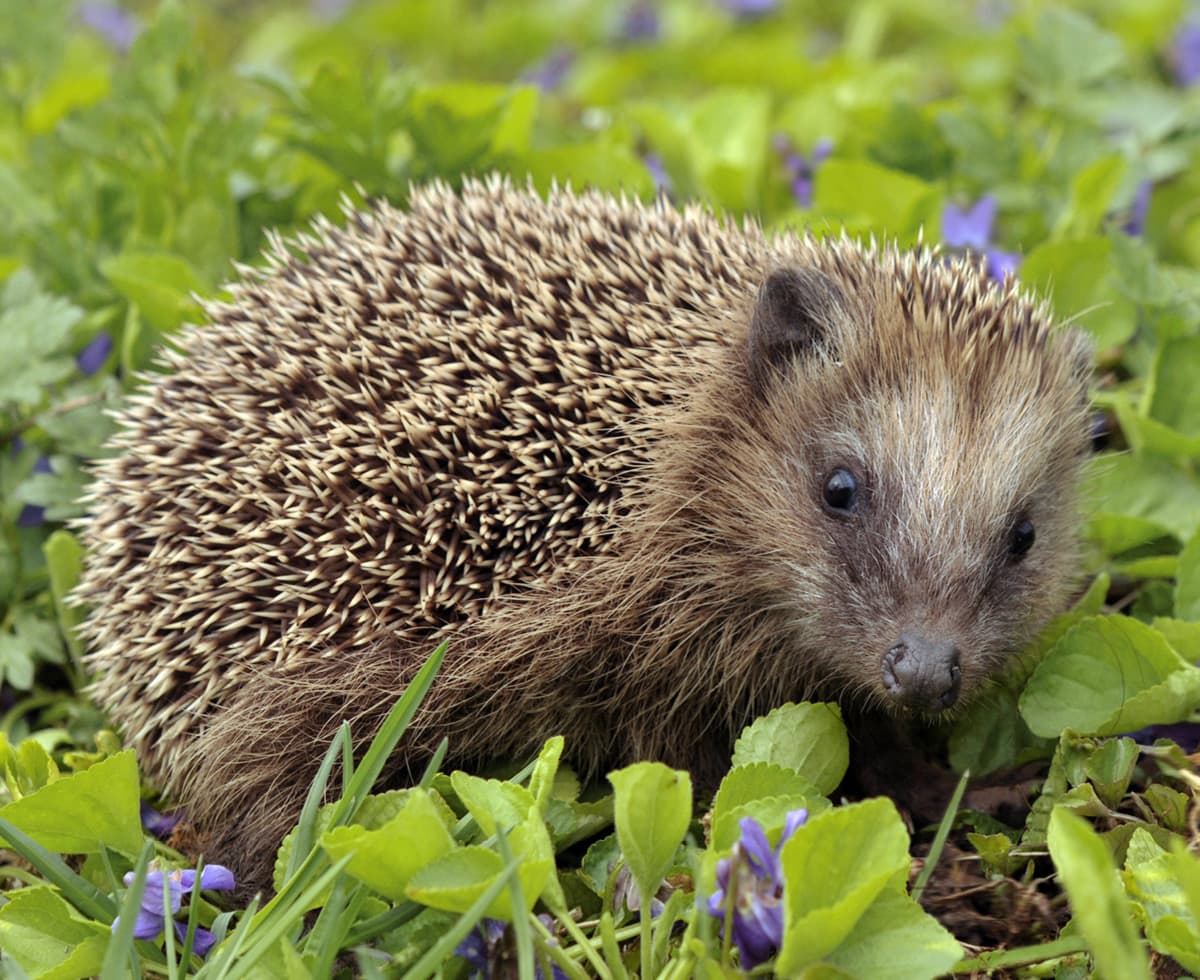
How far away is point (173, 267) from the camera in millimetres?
4336

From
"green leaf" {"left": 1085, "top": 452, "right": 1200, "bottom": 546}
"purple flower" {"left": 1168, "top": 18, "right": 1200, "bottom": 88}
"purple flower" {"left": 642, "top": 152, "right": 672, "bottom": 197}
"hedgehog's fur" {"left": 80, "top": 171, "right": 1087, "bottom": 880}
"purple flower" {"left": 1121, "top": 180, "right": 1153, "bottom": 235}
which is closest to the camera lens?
"hedgehog's fur" {"left": 80, "top": 171, "right": 1087, "bottom": 880}

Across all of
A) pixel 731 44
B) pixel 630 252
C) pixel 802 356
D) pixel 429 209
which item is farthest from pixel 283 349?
pixel 731 44

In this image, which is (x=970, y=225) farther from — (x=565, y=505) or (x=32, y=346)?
(x=32, y=346)

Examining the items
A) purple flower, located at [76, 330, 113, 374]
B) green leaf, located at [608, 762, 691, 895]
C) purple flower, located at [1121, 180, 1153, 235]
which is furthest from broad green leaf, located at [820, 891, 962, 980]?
purple flower, located at [1121, 180, 1153, 235]

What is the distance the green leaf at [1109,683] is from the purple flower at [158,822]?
6.88 feet

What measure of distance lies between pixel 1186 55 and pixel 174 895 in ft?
20.6

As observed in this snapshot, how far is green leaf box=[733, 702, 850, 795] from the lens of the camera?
10.2 ft

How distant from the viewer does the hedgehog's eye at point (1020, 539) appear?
334 centimetres

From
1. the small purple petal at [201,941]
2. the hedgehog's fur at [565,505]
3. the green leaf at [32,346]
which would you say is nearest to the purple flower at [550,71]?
the green leaf at [32,346]

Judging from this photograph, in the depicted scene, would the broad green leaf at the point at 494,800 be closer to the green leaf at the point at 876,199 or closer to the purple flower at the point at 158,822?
the purple flower at the point at 158,822

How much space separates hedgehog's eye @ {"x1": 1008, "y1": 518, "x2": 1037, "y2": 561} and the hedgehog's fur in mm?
32

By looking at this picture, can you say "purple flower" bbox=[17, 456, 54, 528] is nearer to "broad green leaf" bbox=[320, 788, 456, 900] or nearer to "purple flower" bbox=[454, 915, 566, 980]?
"broad green leaf" bbox=[320, 788, 456, 900]

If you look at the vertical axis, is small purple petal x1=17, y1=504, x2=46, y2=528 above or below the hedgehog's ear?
below

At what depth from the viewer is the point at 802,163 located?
17.9 ft
